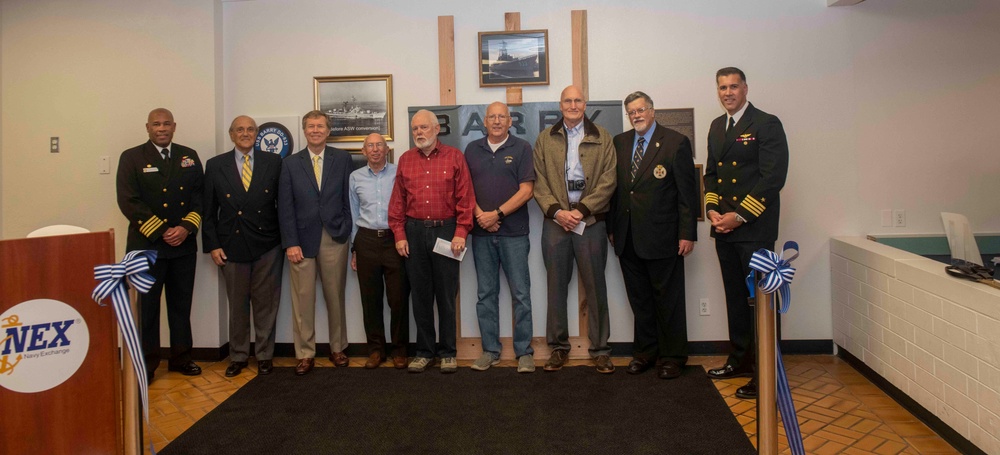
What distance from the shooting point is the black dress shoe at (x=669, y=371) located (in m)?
3.88

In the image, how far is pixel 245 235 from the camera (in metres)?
4.20

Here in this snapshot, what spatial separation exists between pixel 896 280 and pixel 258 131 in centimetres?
433

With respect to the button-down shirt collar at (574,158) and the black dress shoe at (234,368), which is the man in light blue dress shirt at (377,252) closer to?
the black dress shoe at (234,368)

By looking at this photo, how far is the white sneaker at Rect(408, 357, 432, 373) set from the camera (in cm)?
416

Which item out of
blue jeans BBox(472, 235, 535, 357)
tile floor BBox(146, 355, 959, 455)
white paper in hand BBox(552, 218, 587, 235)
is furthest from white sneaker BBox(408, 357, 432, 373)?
white paper in hand BBox(552, 218, 587, 235)

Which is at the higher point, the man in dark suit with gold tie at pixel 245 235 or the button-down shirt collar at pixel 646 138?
the button-down shirt collar at pixel 646 138

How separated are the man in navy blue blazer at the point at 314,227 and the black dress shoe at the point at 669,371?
219 centimetres

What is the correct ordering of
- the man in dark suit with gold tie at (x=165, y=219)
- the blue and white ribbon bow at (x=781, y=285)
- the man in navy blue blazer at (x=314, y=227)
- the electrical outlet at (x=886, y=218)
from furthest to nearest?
1. the electrical outlet at (x=886, y=218)
2. the man in navy blue blazer at (x=314, y=227)
3. the man in dark suit with gold tie at (x=165, y=219)
4. the blue and white ribbon bow at (x=781, y=285)

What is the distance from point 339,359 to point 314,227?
0.96 m

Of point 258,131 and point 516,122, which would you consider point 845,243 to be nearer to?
point 516,122

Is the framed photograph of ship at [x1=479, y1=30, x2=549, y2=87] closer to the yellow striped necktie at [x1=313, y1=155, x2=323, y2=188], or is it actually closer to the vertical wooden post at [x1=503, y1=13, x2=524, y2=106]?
the vertical wooden post at [x1=503, y1=13, x2=524, y2=106]

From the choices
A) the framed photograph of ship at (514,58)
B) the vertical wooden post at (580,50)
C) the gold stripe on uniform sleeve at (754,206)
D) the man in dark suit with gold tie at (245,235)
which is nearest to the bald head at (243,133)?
the man in dark suit with gold tie at (245,235)

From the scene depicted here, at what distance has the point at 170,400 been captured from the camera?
3.74 m

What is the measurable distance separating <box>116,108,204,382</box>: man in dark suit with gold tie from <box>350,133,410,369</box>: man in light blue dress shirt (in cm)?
113
